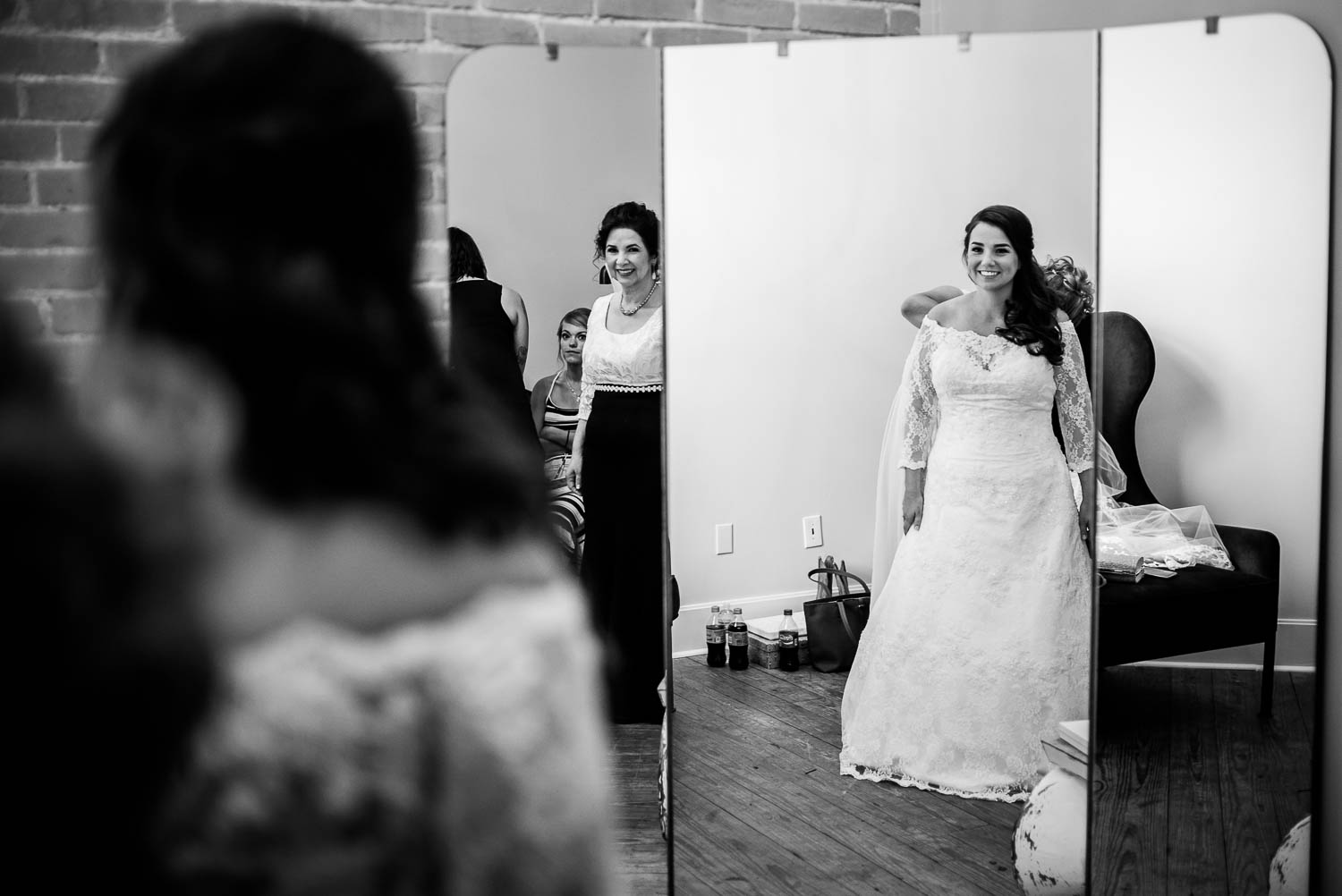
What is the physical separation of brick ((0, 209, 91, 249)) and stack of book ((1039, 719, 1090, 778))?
181 cm

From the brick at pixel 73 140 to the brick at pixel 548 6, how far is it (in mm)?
709

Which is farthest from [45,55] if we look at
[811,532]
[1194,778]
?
[1194,778]

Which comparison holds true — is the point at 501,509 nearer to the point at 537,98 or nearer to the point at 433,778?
the point at 433,778

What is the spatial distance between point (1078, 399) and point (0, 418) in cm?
154

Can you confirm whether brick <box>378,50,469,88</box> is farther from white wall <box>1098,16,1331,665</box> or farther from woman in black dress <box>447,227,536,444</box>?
white wall <box>1098,16,1331,665</box>

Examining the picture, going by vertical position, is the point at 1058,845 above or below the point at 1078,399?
below

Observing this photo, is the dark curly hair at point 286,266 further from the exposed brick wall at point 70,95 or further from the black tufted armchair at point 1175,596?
the black tufted armchair at point 1175,596

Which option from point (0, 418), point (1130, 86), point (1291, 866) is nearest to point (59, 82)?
point (0, 418)

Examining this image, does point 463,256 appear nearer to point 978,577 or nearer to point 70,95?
point 70,95

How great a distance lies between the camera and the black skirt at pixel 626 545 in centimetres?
183

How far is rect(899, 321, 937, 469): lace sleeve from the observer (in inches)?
70.5

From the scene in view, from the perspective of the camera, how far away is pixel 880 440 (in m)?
1.82

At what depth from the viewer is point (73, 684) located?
0.68 meters

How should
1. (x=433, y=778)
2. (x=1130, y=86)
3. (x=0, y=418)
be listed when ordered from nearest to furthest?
1. (x=0, y=418)
2. (x=433, y=778)
3. (x=1130, y=86)
